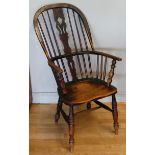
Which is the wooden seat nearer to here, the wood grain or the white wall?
the wood grain

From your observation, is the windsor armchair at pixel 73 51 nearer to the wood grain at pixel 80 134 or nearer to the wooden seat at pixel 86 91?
the wooden seat at pixel 86 91

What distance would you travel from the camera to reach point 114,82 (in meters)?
2.79

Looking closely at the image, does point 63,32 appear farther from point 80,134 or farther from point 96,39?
point 80,134

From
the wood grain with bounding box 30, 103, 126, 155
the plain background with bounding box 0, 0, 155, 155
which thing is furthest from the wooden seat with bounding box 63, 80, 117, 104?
the plain background with bounding box 0, 0, 155, 155

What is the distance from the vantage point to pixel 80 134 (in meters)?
2.24

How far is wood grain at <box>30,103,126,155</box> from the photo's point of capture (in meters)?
2.01

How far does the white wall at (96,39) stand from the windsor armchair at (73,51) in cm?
12
